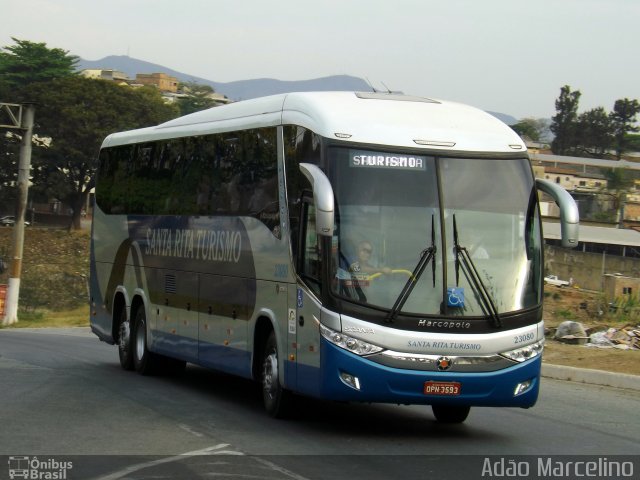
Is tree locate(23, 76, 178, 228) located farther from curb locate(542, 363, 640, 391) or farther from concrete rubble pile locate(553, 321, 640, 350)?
curb locate(542, 363, 640, 391)

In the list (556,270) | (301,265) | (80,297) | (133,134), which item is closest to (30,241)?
(80,297)

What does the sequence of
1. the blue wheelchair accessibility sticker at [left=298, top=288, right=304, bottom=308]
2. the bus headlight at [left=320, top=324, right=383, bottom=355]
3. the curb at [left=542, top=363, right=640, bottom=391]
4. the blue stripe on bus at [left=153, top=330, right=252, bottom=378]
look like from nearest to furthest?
the bus headlight at [left=320, top=324, right=383, bottom=355] → the blue wheelchair accessibility sticker at [left=298, top=288, right=304, bottom=308] → the blue stripe on bus at [left=153, top=330, right=252, bottom=378] → the curb at [left=542, top=363, right=640, bottom=391]

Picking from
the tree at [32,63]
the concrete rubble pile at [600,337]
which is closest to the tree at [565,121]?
the tree at [32,63]

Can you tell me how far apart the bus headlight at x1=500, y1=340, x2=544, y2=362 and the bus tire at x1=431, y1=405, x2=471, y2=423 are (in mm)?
1527

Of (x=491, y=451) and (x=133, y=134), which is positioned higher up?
(x=133, y=134)

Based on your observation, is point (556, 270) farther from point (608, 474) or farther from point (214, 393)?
point (608, 474)

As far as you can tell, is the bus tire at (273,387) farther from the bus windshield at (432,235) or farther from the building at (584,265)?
the building at (584,265)

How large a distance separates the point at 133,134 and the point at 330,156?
27.4ft

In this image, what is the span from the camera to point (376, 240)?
1167 cm

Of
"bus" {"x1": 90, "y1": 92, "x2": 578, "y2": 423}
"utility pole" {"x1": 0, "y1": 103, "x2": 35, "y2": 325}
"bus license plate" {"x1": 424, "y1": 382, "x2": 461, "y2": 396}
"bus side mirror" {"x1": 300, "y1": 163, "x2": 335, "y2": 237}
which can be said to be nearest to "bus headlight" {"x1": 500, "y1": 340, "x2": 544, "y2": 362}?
"bus" {"x1": 90, "y1": 92, "x2": 578, "y2": 423}

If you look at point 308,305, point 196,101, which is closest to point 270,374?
point 308,305

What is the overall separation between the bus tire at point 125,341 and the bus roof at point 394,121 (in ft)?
21.5

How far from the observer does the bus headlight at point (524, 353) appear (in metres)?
11.8

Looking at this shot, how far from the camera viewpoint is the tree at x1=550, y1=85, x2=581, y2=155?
148m
